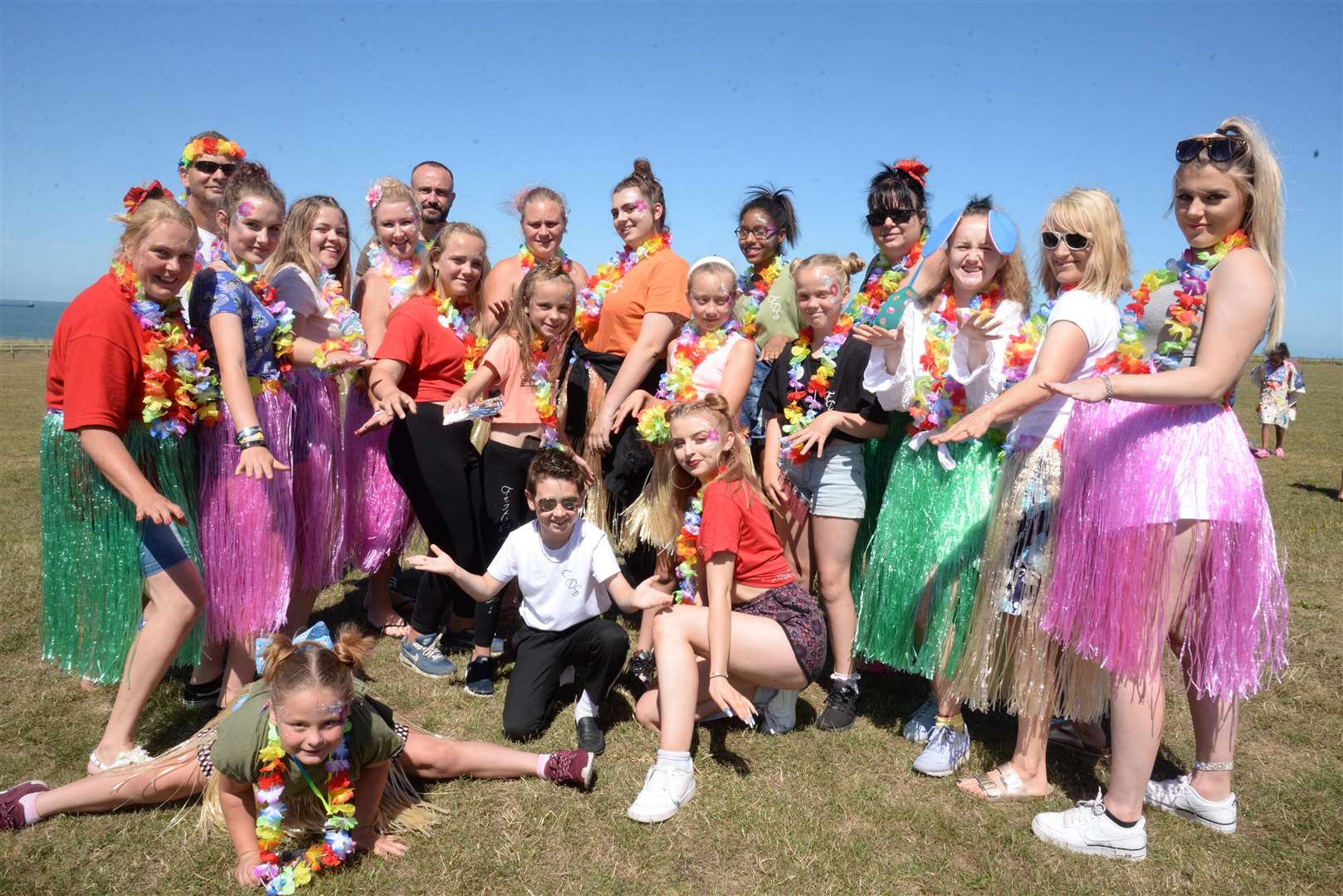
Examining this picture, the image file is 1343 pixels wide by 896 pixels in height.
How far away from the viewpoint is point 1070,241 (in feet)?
9.09

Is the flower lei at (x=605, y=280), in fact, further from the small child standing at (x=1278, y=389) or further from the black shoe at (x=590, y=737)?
the small child standing at (x=1278, y=389)

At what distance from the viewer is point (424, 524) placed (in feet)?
13.0

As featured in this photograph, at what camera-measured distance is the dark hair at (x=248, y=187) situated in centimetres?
327

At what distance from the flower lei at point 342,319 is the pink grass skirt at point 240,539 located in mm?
450

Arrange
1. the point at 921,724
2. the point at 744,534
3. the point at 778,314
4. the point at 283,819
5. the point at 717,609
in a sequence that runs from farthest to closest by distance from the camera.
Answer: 1. the point at 778,314
2. the point at 921,724
3. the point at 744,534
4. the point at 717,609
5. the point at 283,819

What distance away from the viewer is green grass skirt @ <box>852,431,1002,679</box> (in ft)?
10.3

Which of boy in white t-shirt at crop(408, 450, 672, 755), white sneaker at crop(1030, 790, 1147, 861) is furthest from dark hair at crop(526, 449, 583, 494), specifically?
white sneaker at crop(1030, 790, 1147, 861)

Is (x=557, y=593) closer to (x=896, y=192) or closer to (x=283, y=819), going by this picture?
(x=283, y=819)

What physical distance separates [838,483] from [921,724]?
40.0 inches

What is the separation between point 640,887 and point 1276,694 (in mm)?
3123

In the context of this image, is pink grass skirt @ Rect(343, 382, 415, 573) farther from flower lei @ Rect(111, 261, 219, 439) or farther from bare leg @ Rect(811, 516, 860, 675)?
bare leg @ Rect(811, 516, 860, 675)

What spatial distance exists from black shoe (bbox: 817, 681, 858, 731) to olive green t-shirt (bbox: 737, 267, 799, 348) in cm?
169

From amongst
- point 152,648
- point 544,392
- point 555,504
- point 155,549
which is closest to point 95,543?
point 155,549

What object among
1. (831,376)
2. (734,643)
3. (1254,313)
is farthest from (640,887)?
(1254,313)
